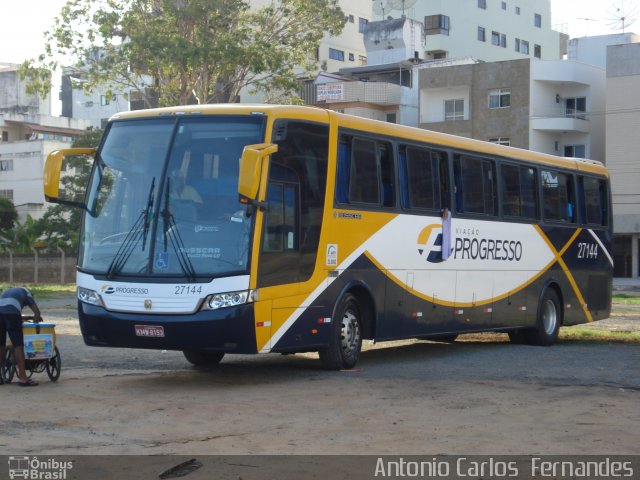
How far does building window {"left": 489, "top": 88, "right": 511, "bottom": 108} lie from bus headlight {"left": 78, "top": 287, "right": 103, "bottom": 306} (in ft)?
173

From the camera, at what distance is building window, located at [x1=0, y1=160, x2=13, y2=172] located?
288 ft

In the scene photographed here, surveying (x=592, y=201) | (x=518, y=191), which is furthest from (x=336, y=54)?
(x=518, y=191)

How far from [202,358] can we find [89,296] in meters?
3.01

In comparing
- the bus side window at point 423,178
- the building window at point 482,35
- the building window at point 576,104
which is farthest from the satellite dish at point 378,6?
the bus side window at point 423,178

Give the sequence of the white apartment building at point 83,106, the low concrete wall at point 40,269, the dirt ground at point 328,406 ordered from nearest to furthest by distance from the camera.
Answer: the dirt ground at point 328,406, the low concrete wall at point 40,269, the white apartment building at point 83,106

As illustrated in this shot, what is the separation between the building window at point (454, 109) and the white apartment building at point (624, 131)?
28.3 ft

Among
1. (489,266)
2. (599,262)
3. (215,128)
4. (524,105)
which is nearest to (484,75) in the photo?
(524,105)

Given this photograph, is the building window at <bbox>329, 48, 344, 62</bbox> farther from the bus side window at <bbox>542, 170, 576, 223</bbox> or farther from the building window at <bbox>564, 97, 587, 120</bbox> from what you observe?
the bus side window at <bbox>542, 170, 576, 223</bbox>

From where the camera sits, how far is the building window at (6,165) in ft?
288

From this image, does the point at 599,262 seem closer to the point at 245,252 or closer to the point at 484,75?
the point at 245,252

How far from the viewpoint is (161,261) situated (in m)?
13.8

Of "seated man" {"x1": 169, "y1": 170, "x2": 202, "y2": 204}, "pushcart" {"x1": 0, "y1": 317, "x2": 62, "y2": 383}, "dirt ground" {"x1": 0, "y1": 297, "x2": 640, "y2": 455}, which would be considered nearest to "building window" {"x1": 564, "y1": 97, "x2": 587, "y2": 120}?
"dirt ground" {"x1": 0, "y1": 297, "x2": 640, "y2": 455}

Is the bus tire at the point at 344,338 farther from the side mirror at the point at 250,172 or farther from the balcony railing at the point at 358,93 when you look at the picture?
the balcony railing at the point at 358,93

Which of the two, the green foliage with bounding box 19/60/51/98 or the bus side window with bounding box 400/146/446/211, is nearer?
the bus side window with bounding box 400/146/446/211
